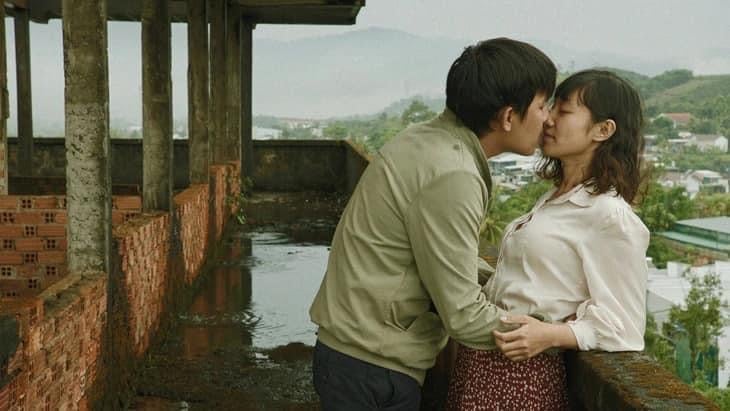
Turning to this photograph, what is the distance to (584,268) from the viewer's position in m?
2.14

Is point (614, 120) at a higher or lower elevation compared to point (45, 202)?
higher

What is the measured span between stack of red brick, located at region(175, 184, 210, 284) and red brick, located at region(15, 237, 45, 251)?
1659 millimetres

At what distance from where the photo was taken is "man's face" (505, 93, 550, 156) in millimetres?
2125

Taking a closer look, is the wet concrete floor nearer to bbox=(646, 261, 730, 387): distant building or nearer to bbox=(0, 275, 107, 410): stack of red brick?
bbox=(0, 275, 107, 410): stack of red brick

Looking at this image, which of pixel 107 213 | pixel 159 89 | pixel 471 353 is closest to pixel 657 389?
pixel 471 353

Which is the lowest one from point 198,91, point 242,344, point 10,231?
point 242,344

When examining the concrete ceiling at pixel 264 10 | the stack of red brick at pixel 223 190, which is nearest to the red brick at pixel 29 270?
the stack of red brick at pixel 223 190

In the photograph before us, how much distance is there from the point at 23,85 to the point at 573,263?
1116 cm

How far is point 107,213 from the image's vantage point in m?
4.55

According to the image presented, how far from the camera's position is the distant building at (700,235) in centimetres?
8131

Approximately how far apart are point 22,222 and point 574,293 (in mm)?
4003

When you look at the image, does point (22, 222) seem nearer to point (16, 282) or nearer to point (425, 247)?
point (16, 282)

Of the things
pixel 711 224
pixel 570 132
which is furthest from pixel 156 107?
pixel 711 224

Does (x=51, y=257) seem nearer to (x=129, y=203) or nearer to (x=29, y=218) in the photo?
(x=29, y=218)
